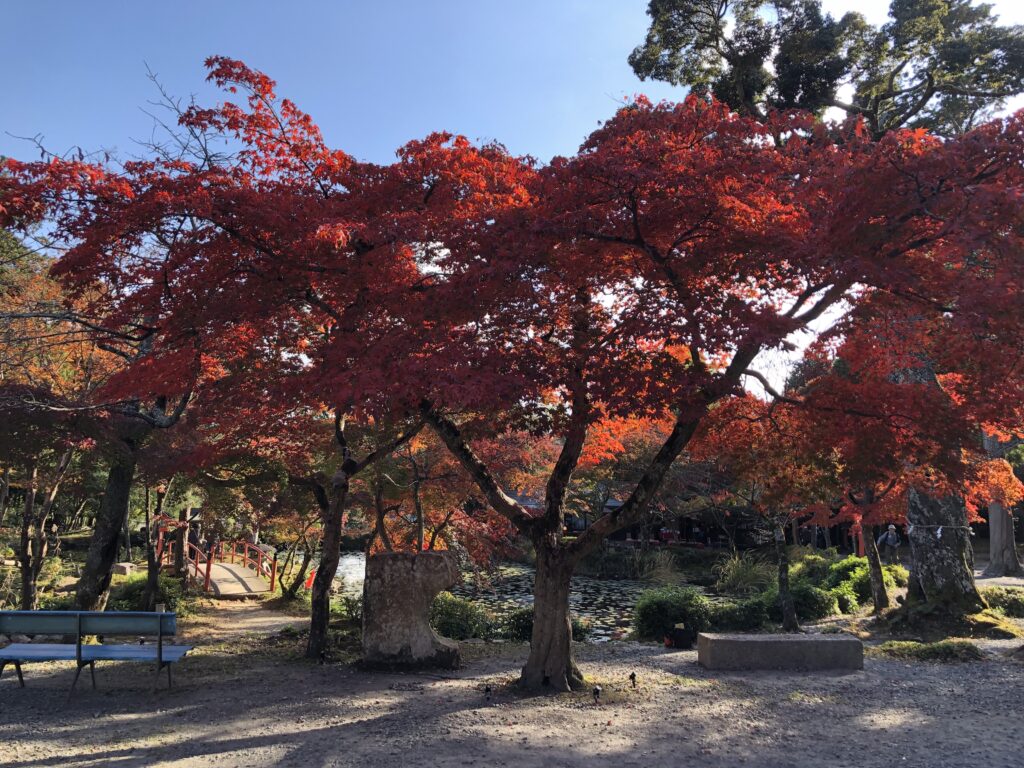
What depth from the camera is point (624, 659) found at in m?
8.60

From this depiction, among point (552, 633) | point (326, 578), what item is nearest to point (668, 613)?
point (552, 633)

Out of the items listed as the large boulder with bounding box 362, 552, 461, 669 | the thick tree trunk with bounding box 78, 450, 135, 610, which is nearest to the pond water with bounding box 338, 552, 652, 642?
the large boulder with bounding box 362, 552, 461, 669

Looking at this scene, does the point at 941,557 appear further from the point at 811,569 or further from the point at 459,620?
the point at 811,569

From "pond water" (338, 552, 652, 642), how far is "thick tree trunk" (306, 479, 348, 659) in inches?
237

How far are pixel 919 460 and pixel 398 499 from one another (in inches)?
347

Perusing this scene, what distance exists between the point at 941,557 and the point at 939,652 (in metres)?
3.12

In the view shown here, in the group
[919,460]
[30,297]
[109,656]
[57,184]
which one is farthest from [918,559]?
[30,297]

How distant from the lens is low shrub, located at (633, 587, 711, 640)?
10.6 meters

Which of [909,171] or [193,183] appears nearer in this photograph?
[909,171]

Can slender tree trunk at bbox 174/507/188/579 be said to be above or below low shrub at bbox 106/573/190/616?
above

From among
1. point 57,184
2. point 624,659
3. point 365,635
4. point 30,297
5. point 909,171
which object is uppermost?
point 30,297

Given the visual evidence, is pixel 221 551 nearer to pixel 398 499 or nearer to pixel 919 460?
pixel 398 499

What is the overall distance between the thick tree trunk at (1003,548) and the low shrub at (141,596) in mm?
20725

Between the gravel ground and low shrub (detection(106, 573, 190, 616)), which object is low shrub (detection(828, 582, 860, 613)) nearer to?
the gravel ground
